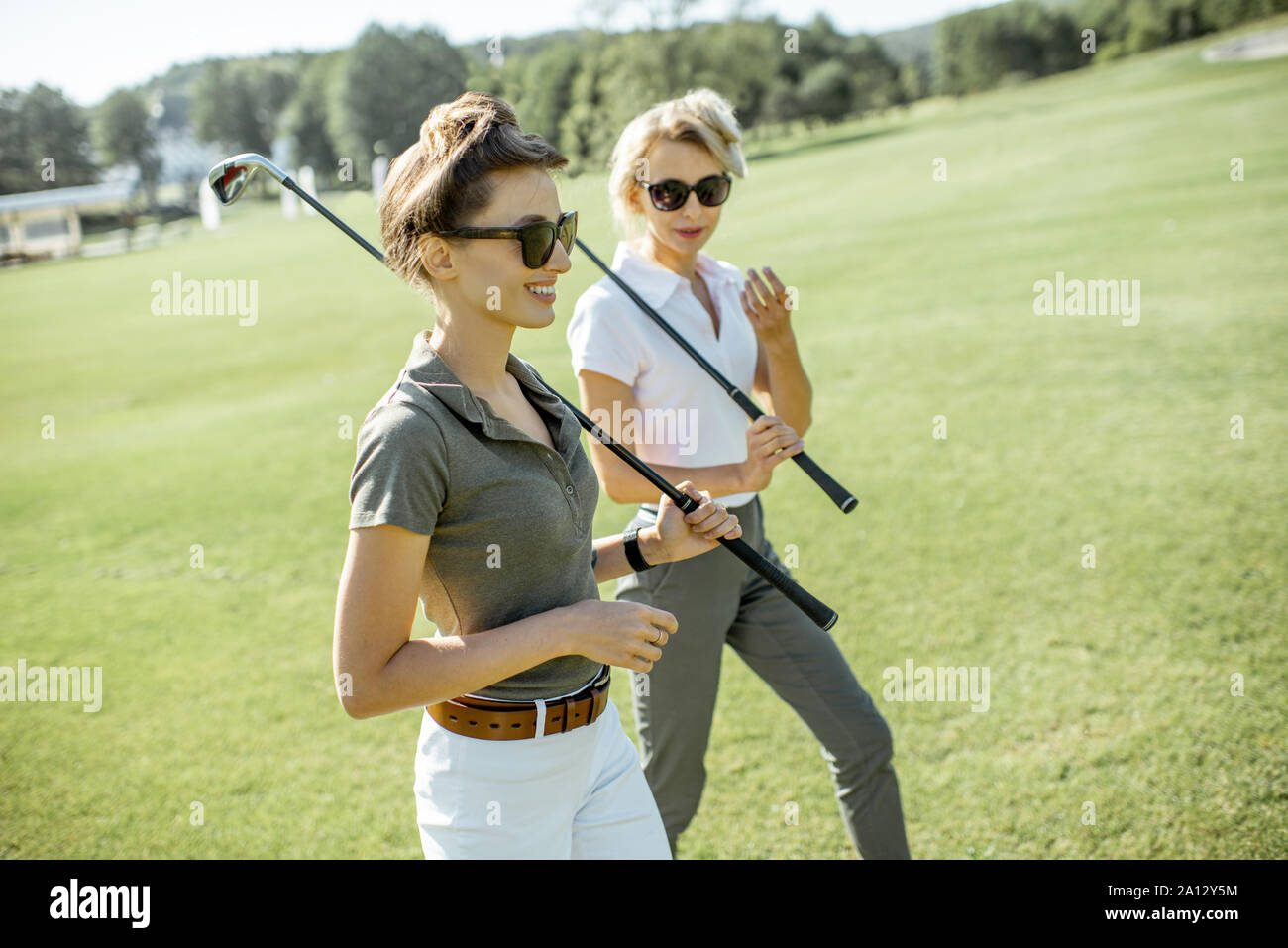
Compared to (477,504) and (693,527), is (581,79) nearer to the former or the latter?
(693,527)

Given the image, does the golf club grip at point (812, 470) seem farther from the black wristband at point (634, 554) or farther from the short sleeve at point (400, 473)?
the short sleeve at point (400, 473)

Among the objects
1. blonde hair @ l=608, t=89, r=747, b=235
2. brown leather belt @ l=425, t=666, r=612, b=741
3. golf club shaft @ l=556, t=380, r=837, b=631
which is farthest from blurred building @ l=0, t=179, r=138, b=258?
brown leather belt @ l=425, t=666, r=612, b=741

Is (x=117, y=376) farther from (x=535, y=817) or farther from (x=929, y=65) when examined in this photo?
(x=929, y=65)

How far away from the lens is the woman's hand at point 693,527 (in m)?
2.42

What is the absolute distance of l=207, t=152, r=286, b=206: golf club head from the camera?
249 cm

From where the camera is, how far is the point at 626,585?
322 cm

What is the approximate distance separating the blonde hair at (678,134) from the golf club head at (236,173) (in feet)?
3.95

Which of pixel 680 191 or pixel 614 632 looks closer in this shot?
pixel 614 632

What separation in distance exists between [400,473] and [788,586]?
3.66ft

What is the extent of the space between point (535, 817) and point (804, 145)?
56.5m

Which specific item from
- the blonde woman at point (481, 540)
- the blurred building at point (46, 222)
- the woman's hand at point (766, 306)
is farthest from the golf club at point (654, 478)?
the blurred building at point (46, 222)

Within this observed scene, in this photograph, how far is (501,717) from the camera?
2.06 meters

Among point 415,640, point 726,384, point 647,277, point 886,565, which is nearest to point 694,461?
point 726,384

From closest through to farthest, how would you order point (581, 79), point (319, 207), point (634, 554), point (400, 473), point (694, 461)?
point (400, 473) < point (319, 207) < point (634, 554) < point (694, 461) < point (581, 79)
